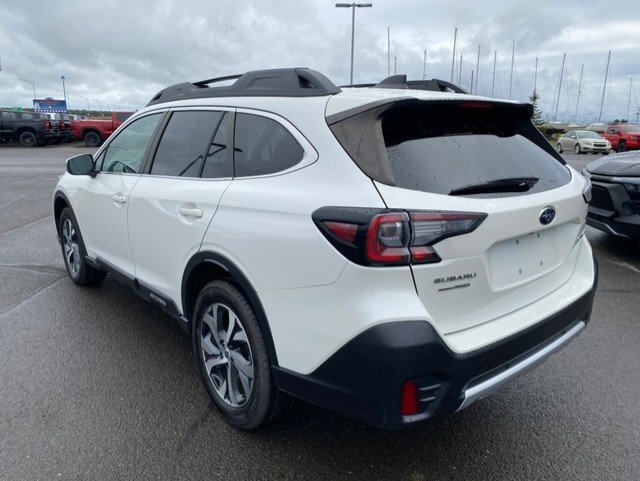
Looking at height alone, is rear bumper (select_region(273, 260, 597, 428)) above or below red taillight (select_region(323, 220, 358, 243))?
below

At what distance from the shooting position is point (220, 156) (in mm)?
2869

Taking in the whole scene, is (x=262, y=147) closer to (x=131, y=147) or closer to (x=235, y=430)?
(x=235, y=430)

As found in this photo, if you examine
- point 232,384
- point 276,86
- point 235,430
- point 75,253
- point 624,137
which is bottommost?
point 235,430

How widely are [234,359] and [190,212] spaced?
0.83m

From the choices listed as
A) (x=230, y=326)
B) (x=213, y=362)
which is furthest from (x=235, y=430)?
(x=230, y=326)

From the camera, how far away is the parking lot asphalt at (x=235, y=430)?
248cm

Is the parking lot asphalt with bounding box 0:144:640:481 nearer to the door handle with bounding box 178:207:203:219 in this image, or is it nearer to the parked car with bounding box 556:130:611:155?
the door handle with bounding box 178:207:203:219

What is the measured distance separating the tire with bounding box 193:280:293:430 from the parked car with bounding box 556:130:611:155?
30.1 meters

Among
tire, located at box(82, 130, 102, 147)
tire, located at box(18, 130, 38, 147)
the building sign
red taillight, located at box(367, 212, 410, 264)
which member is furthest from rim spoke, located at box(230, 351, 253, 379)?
the building sign

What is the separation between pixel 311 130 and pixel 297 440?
5.15ft

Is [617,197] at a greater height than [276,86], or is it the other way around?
[276,86]

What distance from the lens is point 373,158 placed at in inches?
84.0

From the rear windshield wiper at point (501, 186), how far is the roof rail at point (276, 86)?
77 cm

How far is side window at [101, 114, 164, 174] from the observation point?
3.62 metres
